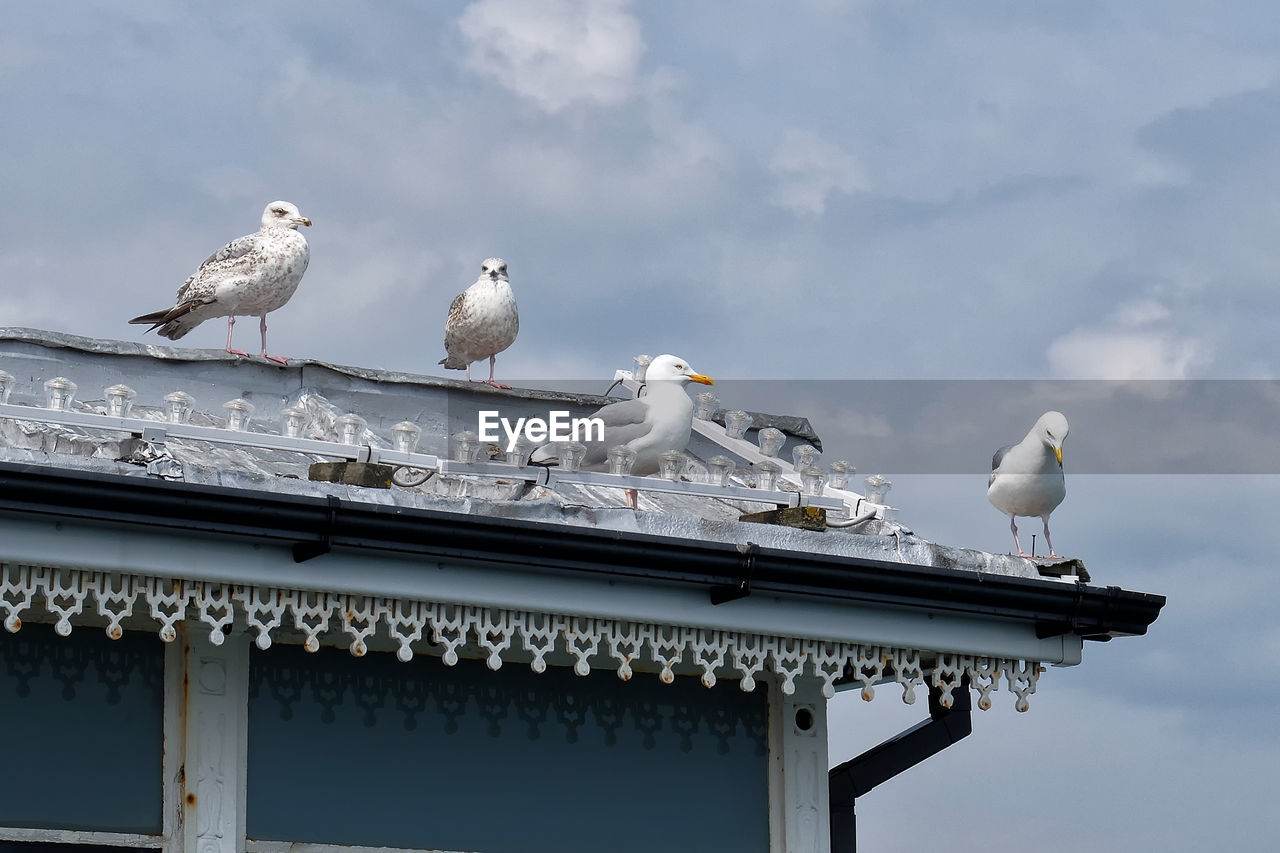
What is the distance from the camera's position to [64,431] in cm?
793

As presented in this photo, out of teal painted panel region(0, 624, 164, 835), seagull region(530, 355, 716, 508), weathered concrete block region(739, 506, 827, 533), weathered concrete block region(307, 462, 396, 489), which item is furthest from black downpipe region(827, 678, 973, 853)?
teal painted panel region(0, 624, 164, 835)

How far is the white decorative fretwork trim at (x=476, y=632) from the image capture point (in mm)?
7039

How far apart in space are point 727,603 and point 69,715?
103 inches

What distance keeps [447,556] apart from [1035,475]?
353 cm

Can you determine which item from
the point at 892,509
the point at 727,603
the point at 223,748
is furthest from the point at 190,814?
the point at 892,509

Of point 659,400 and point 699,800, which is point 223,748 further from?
point 659,400

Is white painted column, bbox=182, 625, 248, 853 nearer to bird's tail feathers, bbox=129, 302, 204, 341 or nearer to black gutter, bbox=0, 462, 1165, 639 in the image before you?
black gutter, bbox=0, 462, 1165, 639

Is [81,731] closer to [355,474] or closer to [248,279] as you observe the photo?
[355,474]

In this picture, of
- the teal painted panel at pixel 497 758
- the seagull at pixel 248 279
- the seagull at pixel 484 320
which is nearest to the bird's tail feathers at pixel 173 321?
the seagull at pixel 248 279

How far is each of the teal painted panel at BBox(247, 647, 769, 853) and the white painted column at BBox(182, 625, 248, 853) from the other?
0.10m

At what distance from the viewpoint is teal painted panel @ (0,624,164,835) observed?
7379mm

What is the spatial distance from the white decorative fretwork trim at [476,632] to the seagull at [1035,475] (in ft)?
3.74

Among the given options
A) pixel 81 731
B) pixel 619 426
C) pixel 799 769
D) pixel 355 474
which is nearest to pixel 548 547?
pixel 355 474

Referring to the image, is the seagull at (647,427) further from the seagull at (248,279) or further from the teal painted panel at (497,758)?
the seagull at (248,279)
